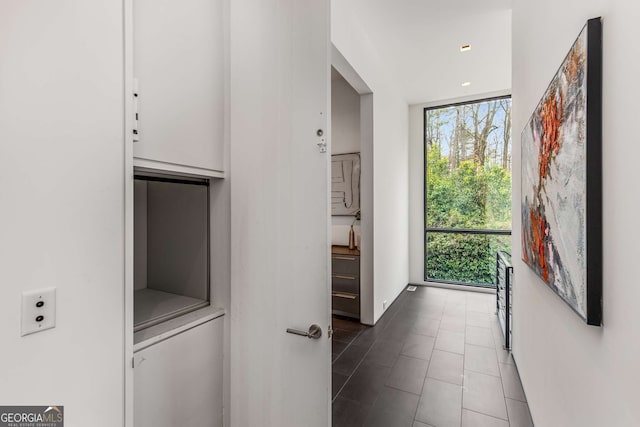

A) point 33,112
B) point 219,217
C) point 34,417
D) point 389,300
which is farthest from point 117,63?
point 389,300

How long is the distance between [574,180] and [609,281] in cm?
40

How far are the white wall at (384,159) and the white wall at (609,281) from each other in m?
1.68

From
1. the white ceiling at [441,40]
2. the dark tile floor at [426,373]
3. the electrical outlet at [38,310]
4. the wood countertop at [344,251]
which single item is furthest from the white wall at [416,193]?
the electrical outlet at [38,310]

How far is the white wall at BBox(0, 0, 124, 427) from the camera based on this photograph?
734mm

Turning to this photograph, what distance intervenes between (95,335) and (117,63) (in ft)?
2.89

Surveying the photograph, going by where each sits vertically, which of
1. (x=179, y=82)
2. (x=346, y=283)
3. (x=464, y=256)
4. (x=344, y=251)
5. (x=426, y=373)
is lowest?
(x=426, y=373)

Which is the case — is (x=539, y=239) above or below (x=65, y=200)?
below

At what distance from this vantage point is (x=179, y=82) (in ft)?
4.01

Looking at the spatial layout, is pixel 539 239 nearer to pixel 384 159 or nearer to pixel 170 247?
pixel 170 247

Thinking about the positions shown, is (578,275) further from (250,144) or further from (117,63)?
(117,63)

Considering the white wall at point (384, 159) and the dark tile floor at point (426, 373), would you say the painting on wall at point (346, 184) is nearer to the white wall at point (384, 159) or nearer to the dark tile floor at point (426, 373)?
the white wall at point (384, 159)

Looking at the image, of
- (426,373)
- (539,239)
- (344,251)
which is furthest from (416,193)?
(539,239)

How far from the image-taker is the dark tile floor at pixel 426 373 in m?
1.99

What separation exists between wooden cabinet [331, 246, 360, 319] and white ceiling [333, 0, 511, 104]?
2673 mm
